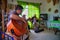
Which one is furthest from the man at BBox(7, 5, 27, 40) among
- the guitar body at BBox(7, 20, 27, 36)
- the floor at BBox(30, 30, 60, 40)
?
the floor at BBox(30, 30, 60, 40)

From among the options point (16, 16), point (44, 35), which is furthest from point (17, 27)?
point (44, 35)

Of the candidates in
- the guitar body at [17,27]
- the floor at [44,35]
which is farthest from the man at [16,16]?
the floor at [44,35]

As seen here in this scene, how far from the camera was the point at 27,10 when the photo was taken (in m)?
1.57

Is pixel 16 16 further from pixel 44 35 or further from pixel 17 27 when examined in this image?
pixel 44 35

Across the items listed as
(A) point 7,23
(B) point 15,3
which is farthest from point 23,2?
(A) point 7,23

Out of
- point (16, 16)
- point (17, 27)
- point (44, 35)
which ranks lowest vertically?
point (44, 35)

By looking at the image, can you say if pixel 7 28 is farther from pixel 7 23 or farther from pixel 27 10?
pixel 27 10

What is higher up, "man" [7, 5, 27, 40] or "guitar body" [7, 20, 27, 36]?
"man" [7, 5, 27, 40]

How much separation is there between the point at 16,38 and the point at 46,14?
566 mm

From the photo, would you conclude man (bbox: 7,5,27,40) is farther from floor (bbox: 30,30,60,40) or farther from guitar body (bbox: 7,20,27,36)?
floor (bbox: 30,30,60,40)

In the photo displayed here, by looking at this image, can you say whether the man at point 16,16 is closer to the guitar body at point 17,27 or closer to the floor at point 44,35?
the guitar body at point 17,27

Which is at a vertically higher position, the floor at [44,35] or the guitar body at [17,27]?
the guitar body at [17,27]

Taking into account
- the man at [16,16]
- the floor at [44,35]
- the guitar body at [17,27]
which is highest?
the man at [16,16]

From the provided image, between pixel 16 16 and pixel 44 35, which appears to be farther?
pixel 44 35
